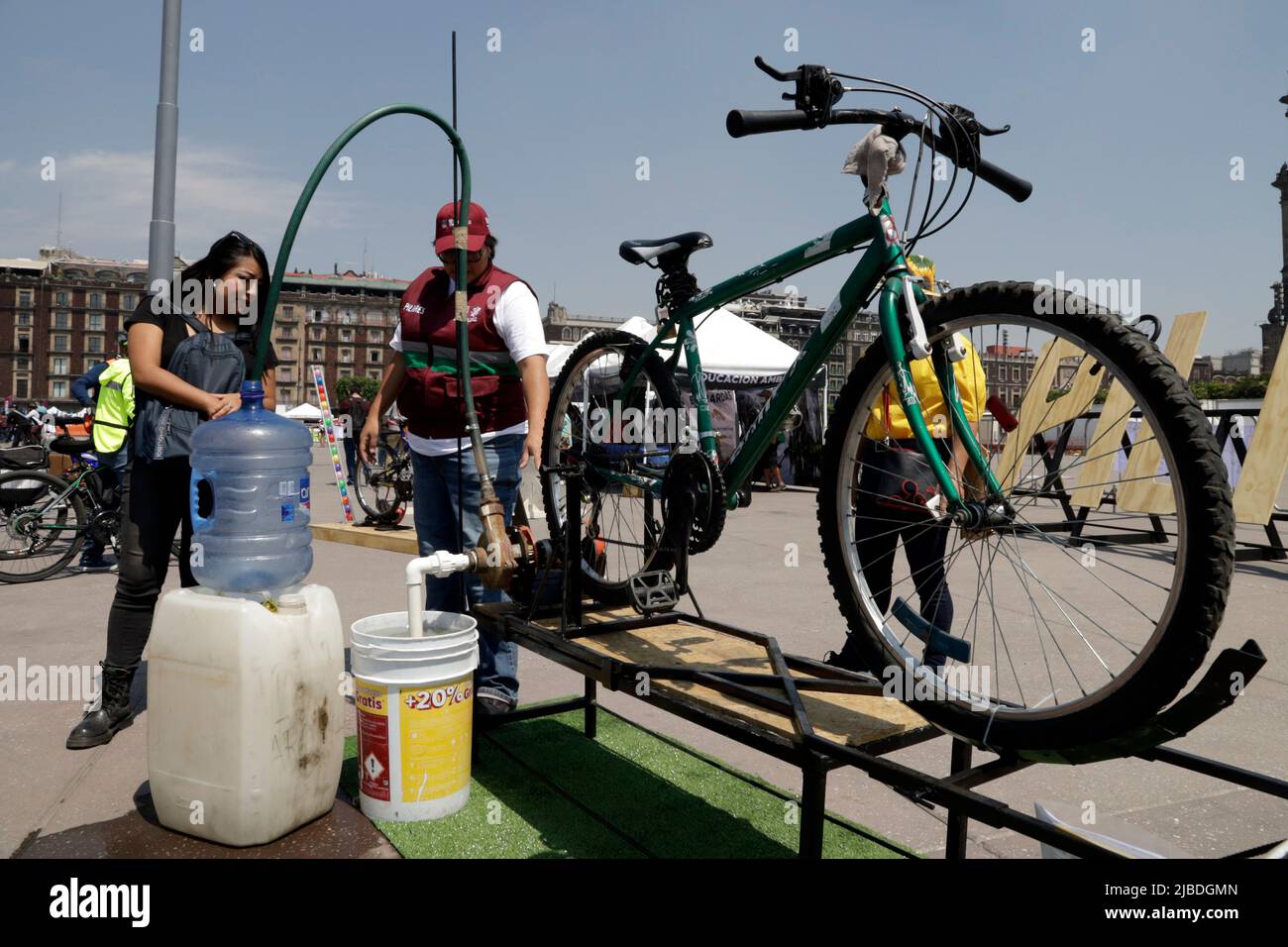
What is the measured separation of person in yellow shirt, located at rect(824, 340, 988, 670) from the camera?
8.61 feet

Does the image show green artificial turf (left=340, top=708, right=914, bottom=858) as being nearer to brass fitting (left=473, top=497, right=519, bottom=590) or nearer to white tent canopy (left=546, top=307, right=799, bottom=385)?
brass fitting (left=473, top=497, right=519, bottom=590)

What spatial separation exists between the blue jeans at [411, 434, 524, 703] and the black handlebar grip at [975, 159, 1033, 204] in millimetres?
2114

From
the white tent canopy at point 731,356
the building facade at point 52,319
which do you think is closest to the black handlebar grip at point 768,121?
the white tent canopy at point 731,356

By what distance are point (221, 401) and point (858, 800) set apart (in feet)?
9.47

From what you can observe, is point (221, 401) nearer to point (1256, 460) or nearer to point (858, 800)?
point (858, 800)

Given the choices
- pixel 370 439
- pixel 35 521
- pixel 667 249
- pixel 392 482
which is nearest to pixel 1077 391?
pixel 667 249

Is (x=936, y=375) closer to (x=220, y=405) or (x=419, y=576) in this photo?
(x=419, y=576)

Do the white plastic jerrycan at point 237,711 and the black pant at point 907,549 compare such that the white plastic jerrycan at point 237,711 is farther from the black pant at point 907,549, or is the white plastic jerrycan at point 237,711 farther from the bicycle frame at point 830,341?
the black pant at point 907,549

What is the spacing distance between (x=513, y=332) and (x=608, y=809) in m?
1.90

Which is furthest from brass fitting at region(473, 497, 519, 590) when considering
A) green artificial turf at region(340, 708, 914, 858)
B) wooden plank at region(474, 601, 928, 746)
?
green artificial turf at region(340, 708, 914, 858)

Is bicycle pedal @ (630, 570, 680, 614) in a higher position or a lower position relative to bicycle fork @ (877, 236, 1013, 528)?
lower

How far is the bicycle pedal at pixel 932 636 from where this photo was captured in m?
2.41
